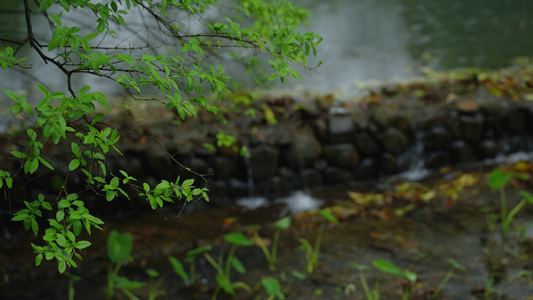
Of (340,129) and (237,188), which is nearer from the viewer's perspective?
(237,188)

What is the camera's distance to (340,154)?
5.30 metres

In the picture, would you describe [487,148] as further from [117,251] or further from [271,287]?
[117,251]

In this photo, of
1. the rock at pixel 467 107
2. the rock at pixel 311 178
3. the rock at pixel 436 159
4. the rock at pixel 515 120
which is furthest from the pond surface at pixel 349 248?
the rock at pixel 515 120

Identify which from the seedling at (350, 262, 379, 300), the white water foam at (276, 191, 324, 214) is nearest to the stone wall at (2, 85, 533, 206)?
the white water foam at (276, 191, 324, 214)

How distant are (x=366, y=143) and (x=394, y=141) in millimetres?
338

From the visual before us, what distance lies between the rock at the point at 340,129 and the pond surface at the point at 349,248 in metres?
0.61

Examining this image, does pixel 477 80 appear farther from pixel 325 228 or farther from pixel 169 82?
pixel 169 82

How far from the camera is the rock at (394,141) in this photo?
5430 mm

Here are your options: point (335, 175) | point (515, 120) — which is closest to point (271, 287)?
point (335, 175)

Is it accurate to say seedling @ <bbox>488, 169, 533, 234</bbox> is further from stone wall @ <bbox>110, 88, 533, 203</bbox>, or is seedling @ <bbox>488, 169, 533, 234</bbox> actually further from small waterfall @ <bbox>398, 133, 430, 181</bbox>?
stone wall @ <bbox>110, 88, 533, 203</bbox>

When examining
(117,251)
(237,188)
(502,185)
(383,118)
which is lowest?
(117,251)

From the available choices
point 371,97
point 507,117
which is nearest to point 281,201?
point 371,97

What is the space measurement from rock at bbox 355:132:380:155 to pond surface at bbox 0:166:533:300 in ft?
1.78

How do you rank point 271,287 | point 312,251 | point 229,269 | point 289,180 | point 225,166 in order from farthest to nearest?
point 289,180 < point 225,166 < point 312,251 < point 229,269 < point 271,287
